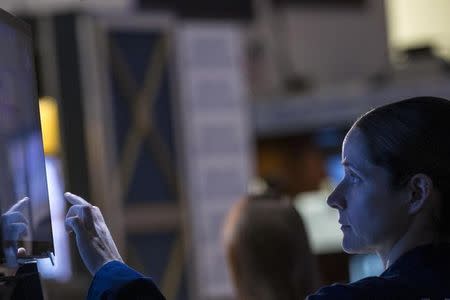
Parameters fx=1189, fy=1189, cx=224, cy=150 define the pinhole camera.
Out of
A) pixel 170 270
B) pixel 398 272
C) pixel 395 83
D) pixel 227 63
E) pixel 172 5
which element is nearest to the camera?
pixel 398 272

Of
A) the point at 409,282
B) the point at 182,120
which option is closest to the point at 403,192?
the point at 409,282

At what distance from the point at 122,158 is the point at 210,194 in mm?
1694

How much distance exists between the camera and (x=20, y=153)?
162 centimetres

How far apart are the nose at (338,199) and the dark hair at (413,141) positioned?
0.22 feet

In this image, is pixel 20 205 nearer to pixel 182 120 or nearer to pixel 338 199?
pixel 338 199

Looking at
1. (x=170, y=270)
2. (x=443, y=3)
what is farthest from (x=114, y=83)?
(x=443, y=3)

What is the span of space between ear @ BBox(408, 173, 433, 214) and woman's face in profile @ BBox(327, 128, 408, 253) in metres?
0.01

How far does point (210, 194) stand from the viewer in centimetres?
1256

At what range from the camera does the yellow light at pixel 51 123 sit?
1069 cm

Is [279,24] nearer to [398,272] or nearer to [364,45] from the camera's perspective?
[364,45]

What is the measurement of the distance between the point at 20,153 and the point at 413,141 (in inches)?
20.8

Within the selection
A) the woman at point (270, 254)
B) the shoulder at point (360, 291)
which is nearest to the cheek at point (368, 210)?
the shoulder at point (360, 291)

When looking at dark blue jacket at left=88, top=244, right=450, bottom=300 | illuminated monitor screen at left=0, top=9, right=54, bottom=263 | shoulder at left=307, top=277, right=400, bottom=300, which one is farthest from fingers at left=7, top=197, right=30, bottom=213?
shoulder at left=307, top=277, right=400, bottom=300

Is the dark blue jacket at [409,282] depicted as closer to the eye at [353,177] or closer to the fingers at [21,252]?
the eye at [353,177]
